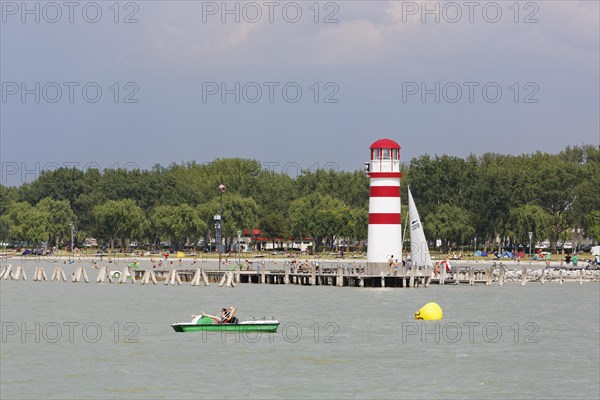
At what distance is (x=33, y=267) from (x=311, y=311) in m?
68.2

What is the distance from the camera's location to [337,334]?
174 feet

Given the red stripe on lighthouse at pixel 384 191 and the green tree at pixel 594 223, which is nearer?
the red stripe on lighthouse at pixel 384 191

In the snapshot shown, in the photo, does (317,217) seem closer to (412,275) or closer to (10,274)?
(10,274)

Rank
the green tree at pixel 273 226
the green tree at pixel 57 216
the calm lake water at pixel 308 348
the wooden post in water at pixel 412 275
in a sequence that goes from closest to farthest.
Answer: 1. the calm lake water at pixel 308 348
2. the wooden post in water at pixel 412 275
3. the green tree at pixel 57 216
4. the green tree at pixel 273 226

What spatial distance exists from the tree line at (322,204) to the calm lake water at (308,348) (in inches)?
3147

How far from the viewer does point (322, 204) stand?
552ft

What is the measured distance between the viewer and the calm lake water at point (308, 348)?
38.8m

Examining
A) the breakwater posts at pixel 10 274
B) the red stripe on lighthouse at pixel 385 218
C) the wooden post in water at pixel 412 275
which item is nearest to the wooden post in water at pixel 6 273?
the breakwater posts at pixel 10 274

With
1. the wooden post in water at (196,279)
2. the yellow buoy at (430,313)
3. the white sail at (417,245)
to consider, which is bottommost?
the yellow buoy at (430,313)

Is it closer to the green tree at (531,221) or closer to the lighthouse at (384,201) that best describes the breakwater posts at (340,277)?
the lighthouse at (384,201)

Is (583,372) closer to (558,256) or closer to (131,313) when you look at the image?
(131,313)

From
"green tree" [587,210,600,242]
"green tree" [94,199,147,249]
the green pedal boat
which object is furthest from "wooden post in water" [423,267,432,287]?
"green tree" [94,199,147,249]

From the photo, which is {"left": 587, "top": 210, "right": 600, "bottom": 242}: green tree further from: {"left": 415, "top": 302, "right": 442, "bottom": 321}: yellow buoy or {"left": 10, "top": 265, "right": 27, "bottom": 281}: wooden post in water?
{"left": 415, "top": 302, "right": 442, "bottom": 321}: yellow buoy

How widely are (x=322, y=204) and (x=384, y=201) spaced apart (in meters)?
92.9
